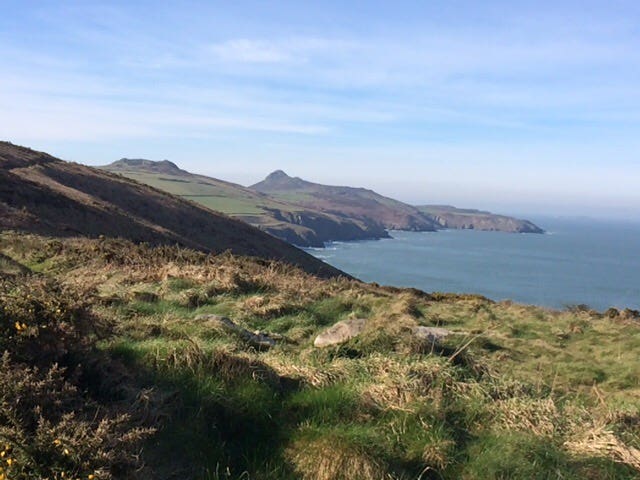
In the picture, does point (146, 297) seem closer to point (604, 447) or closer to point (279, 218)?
point (604, 447)

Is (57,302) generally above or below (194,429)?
above

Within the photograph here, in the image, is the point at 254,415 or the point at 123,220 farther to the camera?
the point at 123,220

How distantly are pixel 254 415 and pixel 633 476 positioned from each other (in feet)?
11.2

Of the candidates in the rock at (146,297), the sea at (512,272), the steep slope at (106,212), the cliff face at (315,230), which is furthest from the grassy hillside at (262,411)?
the cliff face at (315,230)

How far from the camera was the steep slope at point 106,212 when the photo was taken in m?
32.6

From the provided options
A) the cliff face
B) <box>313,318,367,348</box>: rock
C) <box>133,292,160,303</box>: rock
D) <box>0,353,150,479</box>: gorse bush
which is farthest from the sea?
<box>0,353,150,479</box>: gorse bush

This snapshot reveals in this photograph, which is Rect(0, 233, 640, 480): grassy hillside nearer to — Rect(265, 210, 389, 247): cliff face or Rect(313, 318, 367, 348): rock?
Rect(313, 318, 367, 348): rock

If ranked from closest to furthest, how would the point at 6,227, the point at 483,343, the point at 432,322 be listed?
the point at 483,343 < the point at 432,322 < the point at 6,227

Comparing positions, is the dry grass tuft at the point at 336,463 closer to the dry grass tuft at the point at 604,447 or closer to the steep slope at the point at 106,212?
the dry grass tuft at the point at 604,447

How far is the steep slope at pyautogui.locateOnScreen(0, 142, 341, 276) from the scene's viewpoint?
3256cm

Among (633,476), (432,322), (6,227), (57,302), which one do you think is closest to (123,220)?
(6,227)

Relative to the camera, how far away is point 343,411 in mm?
5566

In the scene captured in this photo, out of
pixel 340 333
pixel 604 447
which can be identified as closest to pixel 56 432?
pixel 604 447

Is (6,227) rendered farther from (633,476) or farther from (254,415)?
(633,476)
